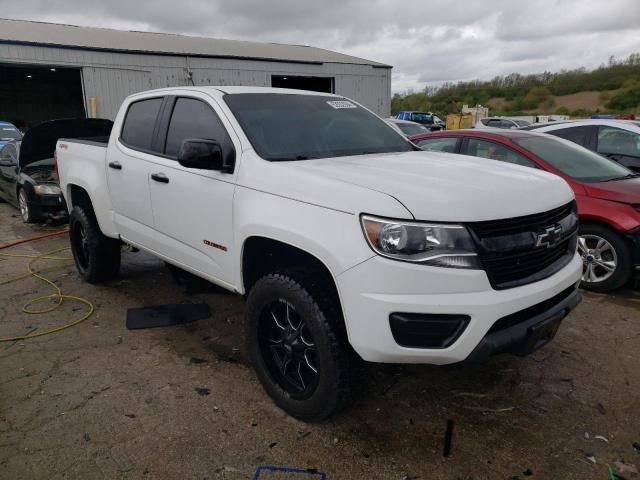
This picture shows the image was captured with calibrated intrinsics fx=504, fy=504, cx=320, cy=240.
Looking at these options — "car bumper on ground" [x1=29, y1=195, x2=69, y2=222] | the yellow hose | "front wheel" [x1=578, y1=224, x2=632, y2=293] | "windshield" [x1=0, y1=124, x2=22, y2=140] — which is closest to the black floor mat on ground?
the yellow hose

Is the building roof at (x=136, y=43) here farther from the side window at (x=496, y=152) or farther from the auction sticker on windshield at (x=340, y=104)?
the auction sticker on windshield at (x=340, y=104)

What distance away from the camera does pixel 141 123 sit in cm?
423

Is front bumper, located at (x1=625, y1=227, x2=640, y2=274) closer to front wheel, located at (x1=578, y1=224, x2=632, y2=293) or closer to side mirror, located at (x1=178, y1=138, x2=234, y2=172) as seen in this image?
front wheel, located at (x1=578, y1=224, x2=632, y2=293)

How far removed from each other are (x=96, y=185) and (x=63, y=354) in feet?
5.32

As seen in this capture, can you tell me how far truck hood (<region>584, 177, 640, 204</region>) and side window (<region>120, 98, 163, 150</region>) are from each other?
13.2ft

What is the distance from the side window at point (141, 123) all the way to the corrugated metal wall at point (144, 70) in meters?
16.3

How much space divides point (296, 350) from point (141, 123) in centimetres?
253

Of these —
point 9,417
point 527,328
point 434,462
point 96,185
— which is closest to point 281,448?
point 434,462

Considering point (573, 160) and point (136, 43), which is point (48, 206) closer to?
point (573, 160)

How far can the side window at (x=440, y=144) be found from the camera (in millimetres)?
5965

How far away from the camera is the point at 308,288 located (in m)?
2.62

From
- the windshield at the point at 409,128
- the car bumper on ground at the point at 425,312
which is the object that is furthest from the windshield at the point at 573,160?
the windshield at the point at 409,128

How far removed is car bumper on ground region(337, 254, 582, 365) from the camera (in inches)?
88.0

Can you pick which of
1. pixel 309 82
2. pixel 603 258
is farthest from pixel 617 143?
pixel 309 82
